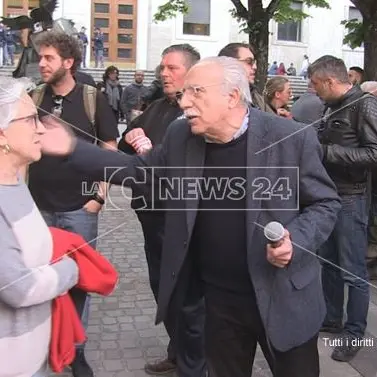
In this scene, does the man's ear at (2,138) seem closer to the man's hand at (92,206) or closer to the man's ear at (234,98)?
the man's ear at (234,98)

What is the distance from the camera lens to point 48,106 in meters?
3.81

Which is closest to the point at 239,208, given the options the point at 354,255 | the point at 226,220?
the point at 226,220

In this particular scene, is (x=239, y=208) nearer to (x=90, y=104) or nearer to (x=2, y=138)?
(x=2, y=138)

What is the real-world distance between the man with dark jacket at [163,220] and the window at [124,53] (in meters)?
27.6

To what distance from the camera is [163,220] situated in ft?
12.5

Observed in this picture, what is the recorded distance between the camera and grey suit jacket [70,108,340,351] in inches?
101

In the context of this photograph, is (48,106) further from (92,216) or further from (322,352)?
(322,352)

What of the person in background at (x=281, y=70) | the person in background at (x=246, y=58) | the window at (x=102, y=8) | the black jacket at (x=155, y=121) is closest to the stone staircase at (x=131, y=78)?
the person in background at (x=281, y=70)

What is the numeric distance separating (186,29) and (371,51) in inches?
950

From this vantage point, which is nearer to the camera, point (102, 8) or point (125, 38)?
point (102, 8)

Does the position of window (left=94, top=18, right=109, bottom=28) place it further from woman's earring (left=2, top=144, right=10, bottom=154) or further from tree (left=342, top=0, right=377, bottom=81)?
woman's earring (left=2, top=144, right=10, bottom=154)

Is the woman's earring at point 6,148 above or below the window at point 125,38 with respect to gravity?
below

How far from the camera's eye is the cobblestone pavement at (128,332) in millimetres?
4059

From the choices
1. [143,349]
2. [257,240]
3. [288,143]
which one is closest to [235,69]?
[288,143]
